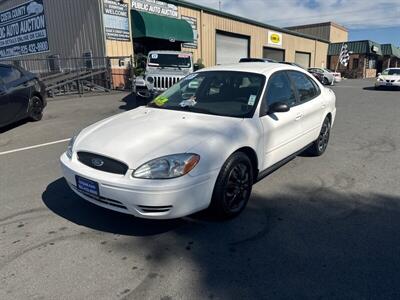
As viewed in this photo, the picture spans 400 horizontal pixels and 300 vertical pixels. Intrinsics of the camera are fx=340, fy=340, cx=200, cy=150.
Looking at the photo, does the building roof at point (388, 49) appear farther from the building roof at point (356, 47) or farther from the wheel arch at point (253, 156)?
the wheel arch at point (253, 156)

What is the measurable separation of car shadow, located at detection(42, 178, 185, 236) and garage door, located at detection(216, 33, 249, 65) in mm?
22426

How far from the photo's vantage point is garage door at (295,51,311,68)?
38547 mm

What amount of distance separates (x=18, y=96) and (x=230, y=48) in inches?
822

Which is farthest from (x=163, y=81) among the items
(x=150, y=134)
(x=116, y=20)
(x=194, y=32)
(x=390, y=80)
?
(x=390, y=80)

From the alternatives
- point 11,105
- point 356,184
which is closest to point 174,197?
Answer: point 356,184

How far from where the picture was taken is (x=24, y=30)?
23.0 meters

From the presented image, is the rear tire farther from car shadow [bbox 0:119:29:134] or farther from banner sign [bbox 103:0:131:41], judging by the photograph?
banner sign [bbox 103:0:131:41]

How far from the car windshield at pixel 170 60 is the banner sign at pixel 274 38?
21352 millimetres

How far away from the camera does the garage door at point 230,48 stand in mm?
25278

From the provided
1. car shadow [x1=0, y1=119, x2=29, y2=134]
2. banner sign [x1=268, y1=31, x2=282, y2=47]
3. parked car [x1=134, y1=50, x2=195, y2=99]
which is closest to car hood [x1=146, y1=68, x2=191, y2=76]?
parked car [x1=134, y1=50, x2=195, y2=99]

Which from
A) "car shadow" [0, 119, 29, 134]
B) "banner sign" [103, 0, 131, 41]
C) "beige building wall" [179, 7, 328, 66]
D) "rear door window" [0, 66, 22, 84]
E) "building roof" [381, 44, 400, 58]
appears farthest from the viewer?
"building roof" [381, 44, 400, 58]

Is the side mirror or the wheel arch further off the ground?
the side mirror

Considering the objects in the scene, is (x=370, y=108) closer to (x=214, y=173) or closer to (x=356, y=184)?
(x=356, y=184)

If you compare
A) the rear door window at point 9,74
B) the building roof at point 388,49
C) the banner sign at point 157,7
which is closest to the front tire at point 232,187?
the rear door window at point 9,74
